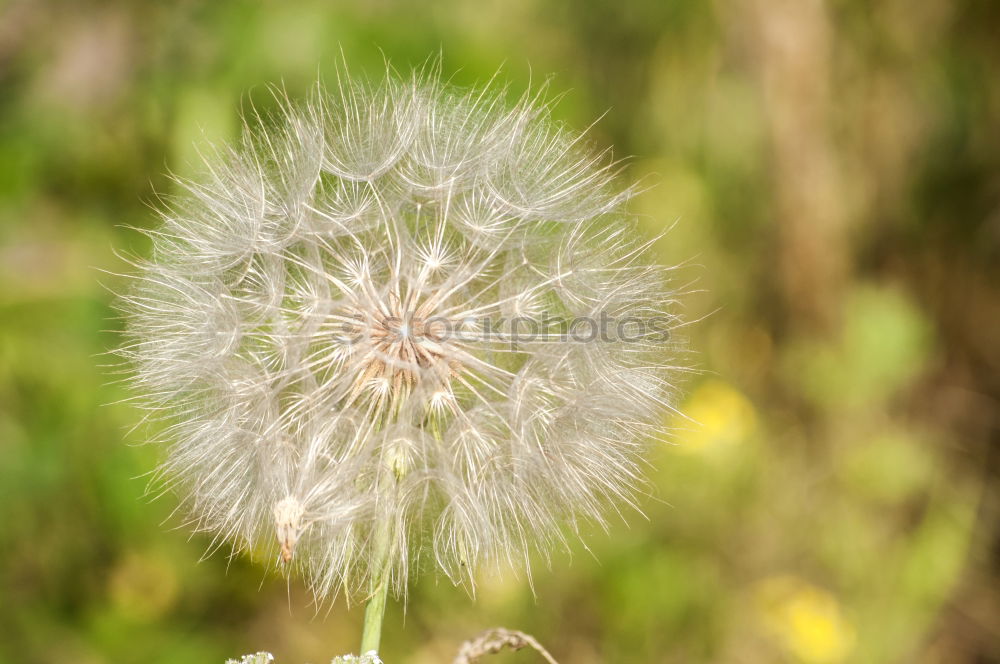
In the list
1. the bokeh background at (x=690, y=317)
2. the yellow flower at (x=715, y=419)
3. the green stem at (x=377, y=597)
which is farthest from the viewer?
the yellow flower at (x=715, y=419)

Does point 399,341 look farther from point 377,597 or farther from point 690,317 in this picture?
point 690,317

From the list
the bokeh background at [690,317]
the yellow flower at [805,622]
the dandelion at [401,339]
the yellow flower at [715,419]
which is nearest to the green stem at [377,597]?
the dandelion at [401,339]

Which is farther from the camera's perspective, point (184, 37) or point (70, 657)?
point (184, 37)

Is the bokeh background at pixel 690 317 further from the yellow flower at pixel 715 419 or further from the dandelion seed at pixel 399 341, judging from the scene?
the dandelion seed at pixel 399 341

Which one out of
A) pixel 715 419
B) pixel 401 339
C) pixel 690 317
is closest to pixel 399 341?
pixel 401 339

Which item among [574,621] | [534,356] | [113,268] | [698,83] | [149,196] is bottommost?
[574,621]

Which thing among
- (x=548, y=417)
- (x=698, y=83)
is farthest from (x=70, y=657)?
(x=698, y=83)

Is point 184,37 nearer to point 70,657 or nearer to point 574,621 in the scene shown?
point 70,657
